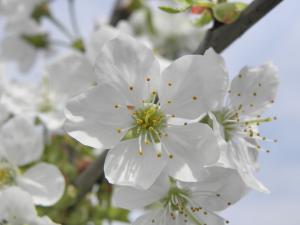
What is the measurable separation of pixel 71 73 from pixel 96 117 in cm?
94

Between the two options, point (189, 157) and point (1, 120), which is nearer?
point (189, 157)

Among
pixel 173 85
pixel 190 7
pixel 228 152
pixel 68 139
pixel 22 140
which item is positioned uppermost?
pixel 190 7

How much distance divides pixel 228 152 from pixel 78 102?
16.5 inches

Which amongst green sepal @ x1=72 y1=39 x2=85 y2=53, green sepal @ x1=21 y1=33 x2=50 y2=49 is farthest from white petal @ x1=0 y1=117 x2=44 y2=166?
green sepal @ x1=21 y1=33 x2=50 y2=49

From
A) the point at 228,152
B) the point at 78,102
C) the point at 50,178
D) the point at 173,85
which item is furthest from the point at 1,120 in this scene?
the point at 228,152

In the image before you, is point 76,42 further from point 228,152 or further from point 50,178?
point 228,152

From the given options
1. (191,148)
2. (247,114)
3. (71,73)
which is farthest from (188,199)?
(71,73)

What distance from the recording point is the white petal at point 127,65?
1410 millimetres

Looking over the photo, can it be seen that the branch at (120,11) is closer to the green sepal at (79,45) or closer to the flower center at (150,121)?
the green sepal at (79,45)

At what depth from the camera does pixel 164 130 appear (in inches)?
59.2

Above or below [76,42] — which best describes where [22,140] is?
above

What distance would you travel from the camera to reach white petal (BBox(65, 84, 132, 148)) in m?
1.40

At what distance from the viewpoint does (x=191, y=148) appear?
1424 mm

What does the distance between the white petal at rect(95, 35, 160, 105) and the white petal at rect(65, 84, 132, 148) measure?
0.03 metres
